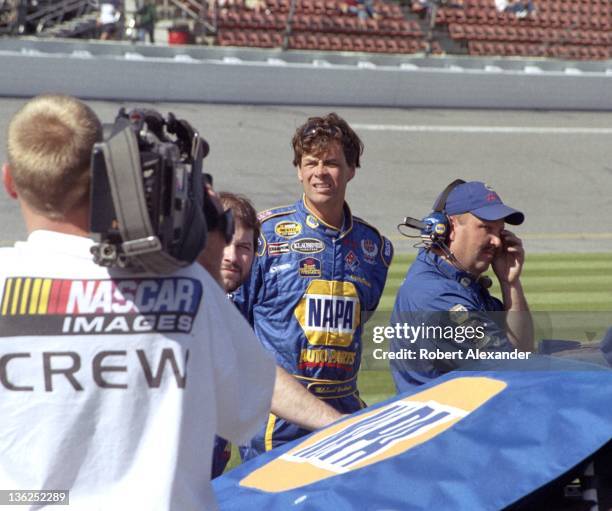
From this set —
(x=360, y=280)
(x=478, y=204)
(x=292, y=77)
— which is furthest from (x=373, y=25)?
(x=478, y=204)

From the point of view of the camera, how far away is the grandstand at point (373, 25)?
885 inches

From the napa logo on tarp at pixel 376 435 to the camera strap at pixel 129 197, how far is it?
0.83 metres

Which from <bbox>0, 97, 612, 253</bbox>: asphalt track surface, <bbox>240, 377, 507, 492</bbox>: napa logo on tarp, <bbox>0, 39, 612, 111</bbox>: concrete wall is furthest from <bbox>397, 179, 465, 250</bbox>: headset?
<bbox>0, 39, 612, 111</bbox>: concrete wall

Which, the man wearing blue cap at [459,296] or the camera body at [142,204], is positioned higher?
the camera body at [142,204]

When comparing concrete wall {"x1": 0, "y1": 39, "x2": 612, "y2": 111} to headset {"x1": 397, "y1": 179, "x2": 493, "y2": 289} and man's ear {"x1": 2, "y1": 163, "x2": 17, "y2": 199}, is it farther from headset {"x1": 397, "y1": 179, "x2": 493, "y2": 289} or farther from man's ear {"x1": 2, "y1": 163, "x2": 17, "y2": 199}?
man's ear {"x1": 2, "y1": 163, "x2": 17, "y2": 199}

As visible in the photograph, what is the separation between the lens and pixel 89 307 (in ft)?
6.76

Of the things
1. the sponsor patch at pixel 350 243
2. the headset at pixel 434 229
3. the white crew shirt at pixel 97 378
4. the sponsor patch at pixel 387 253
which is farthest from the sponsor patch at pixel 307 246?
the white crew shirt at pixel 97 378

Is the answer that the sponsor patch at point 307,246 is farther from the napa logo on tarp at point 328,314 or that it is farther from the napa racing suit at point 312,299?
the napa logo on tarp at point 328,314

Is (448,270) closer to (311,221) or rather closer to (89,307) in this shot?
(311,221)

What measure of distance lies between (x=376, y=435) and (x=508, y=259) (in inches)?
71.0

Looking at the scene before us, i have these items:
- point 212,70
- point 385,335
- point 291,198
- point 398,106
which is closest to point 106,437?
point 385,335

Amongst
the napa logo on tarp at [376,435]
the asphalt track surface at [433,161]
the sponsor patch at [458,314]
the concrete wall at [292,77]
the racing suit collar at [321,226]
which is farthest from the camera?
the concrete wall at [292,77]

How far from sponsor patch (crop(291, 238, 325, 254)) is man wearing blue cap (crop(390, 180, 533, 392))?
0.70 m

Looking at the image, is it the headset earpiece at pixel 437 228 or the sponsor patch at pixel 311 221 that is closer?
the headset earpiece at pixel 437 228
